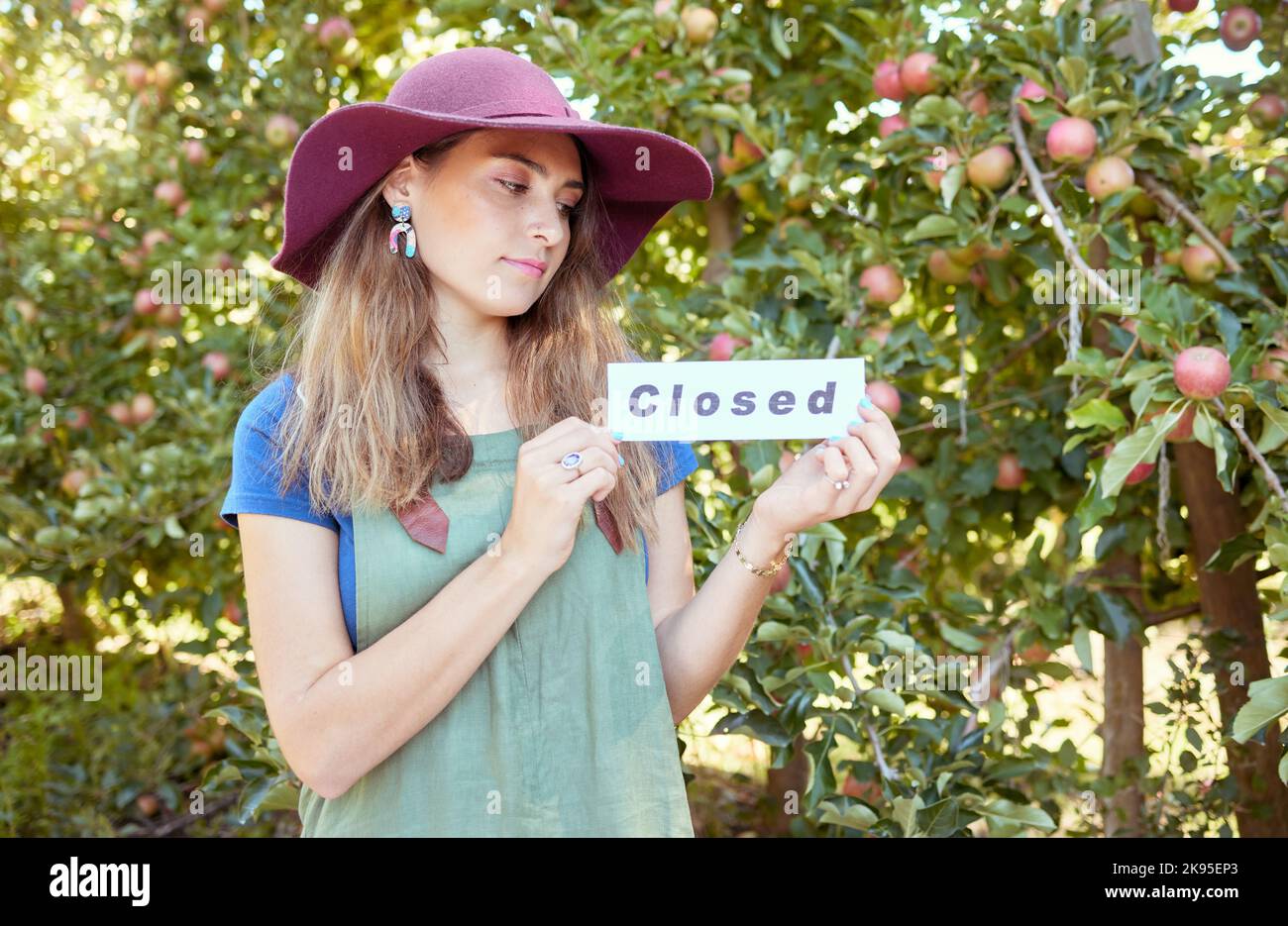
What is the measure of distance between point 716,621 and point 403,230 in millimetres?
574

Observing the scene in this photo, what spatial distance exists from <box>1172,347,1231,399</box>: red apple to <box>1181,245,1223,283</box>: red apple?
0.41 meters

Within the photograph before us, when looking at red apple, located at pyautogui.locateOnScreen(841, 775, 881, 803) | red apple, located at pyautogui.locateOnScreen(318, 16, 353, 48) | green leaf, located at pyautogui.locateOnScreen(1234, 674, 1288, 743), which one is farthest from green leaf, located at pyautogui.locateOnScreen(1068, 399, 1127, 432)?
red apple, located at pyautogui.locateOnScreen(318, 16, 353, 48)

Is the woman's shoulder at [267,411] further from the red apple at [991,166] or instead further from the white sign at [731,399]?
the red apple at [991,166]

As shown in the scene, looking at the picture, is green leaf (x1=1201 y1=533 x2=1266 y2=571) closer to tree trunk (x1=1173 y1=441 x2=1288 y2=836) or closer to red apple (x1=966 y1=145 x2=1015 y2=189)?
tree trunk (x1=1173 y1=441 x2=1288 y2=836)

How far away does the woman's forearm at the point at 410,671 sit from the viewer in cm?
112

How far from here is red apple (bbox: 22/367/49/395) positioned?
3.09 meters

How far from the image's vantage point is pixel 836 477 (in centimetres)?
121

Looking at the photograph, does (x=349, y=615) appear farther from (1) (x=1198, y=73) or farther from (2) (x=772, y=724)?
(1) (x=1198, y=73)

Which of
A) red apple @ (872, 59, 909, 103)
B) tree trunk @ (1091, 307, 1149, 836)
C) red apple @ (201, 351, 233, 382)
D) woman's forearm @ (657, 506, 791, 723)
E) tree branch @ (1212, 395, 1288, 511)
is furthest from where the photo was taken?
red apple @ (201, 351, 233, 382)

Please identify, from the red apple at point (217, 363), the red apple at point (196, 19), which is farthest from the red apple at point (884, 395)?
the red apple at point (196, 19)

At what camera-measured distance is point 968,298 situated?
2.44 m

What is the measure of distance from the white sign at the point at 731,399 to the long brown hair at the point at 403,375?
14 centimetres

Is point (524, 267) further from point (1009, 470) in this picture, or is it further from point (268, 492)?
point (1009, 470)
